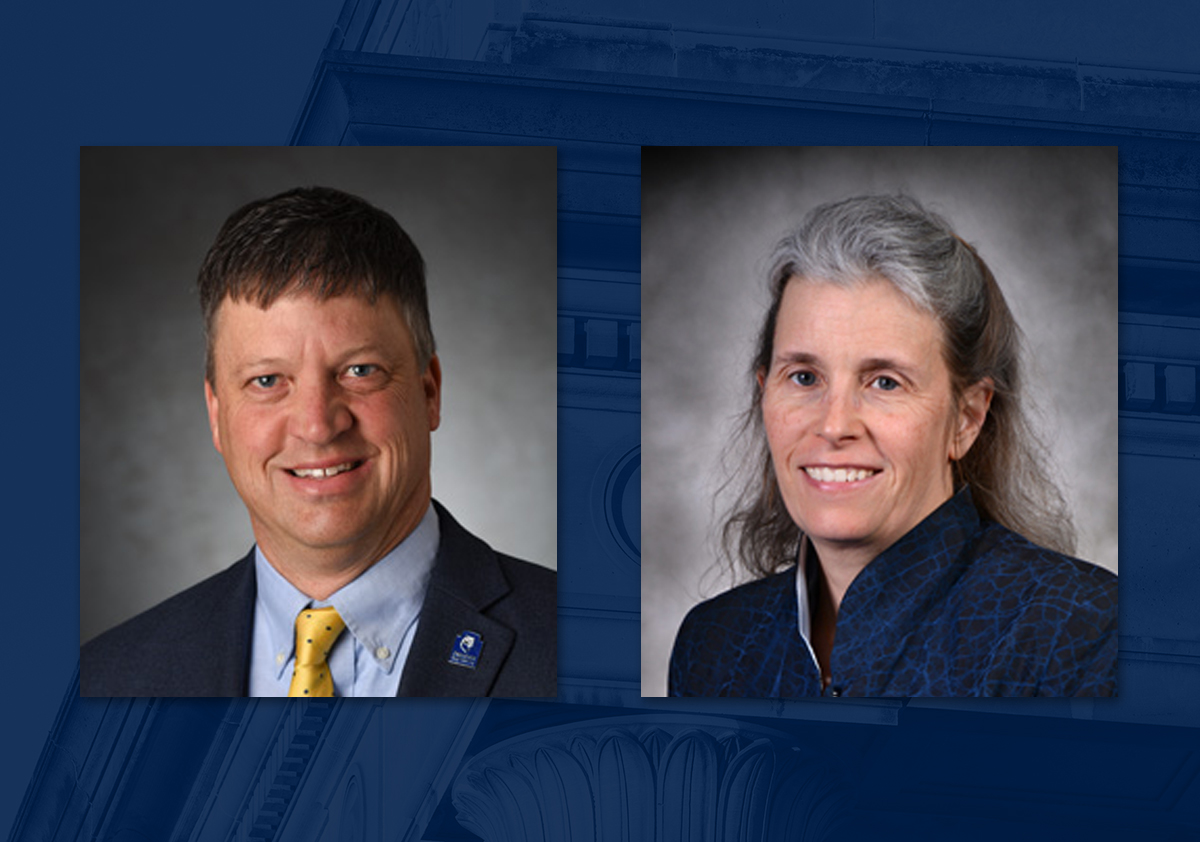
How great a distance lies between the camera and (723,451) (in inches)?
122

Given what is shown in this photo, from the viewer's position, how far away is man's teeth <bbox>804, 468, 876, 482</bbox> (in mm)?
3018

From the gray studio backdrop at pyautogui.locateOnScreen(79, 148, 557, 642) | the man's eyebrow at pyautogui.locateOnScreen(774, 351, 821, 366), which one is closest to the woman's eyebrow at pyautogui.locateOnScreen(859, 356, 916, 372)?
the man's eyebrow at pyautogui.locateOnScreen(774, 351, 821, 366)

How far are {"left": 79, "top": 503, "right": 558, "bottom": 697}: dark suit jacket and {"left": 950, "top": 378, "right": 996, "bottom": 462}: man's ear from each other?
973 mm

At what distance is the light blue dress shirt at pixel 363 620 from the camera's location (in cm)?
302

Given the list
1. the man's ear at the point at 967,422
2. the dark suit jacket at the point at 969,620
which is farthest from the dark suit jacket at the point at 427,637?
the man's ear at the point at 967,422

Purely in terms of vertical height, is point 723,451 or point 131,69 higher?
point 131,69

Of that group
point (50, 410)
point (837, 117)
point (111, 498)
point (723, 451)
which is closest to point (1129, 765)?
point (723, 451)

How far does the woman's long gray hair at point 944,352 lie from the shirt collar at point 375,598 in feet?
2.32

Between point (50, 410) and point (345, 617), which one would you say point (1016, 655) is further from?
point (50, 410)

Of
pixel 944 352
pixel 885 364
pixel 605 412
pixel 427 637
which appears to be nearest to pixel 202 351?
pixel 427 637

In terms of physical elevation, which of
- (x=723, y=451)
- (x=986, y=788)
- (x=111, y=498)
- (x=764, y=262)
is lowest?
(x=986, y=788)

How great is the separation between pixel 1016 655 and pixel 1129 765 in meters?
0.43

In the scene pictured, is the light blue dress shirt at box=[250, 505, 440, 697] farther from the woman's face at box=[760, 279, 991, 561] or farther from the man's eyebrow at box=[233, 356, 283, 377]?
the woman's face at box=[760, 279, 991, 561]

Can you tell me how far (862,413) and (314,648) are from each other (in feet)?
4.45
